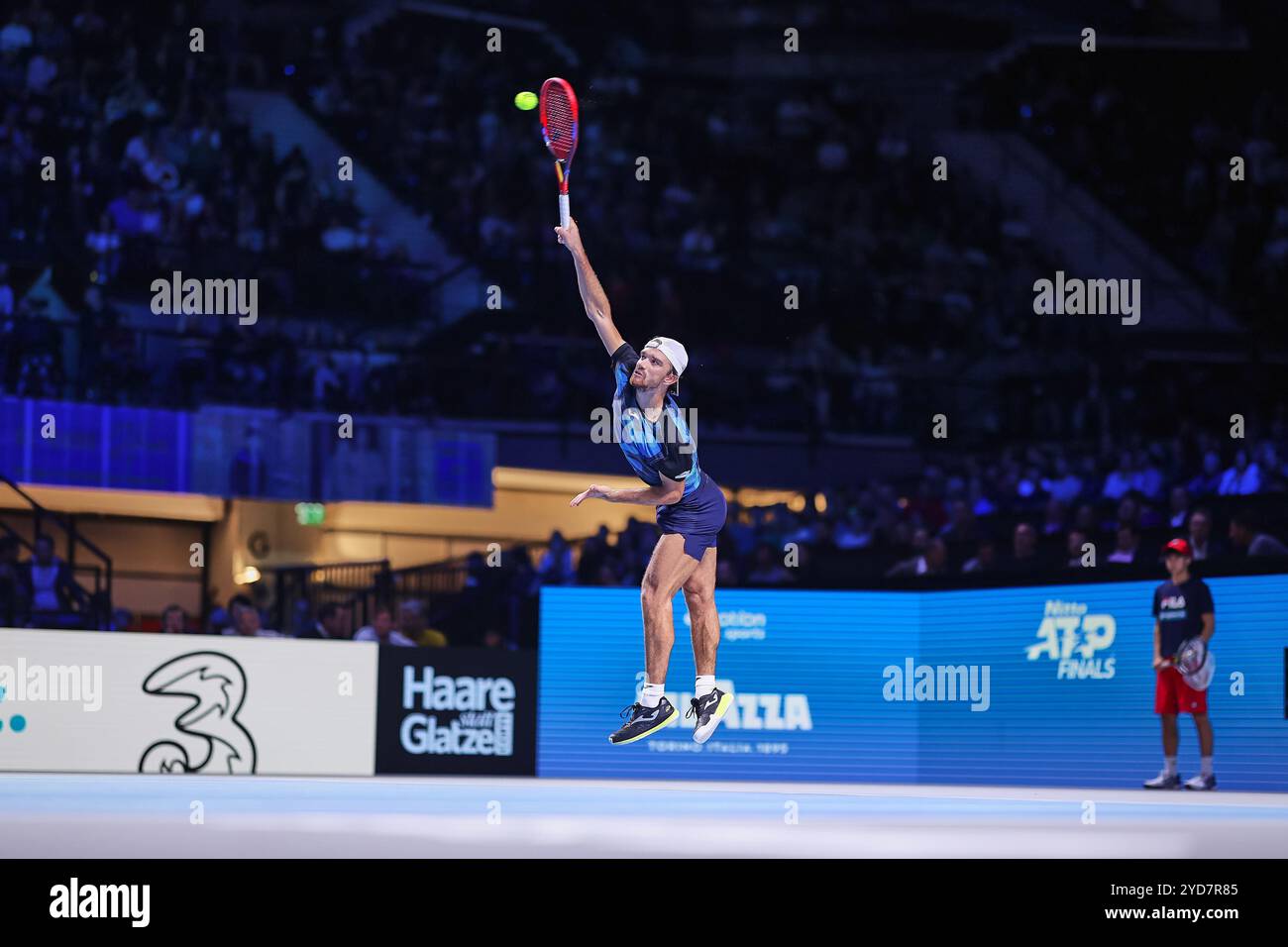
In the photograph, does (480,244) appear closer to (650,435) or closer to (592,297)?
(592,297)

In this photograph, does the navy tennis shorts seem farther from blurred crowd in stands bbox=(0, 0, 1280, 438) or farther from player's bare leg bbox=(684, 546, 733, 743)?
blurred crowd in stands bbox=(0, 0, 1280, 438)

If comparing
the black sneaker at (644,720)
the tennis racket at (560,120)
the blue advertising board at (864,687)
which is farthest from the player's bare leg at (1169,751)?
the tennis racket at (560,120)

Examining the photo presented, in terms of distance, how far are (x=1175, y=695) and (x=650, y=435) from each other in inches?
297

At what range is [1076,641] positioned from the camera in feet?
59.6

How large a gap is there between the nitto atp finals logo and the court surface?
4.23 meters

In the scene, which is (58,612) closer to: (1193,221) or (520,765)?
(520,765)

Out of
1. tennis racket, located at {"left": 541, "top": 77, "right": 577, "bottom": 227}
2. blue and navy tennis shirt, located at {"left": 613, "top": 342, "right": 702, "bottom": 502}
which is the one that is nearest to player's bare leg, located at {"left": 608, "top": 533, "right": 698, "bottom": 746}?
blue and navy tennis shirt, located at {"left": 613, "top": 342, "right": 702, "bottom": 502}

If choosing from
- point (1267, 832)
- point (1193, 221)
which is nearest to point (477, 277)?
point (1193, 221)

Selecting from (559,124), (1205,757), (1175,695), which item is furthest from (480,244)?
(559,124)

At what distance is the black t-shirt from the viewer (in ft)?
52.8

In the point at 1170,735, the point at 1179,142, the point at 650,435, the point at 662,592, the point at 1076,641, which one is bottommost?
the point at 1170,735

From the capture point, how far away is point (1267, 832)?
9.80 metres

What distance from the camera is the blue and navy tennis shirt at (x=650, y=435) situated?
10.7 meters
